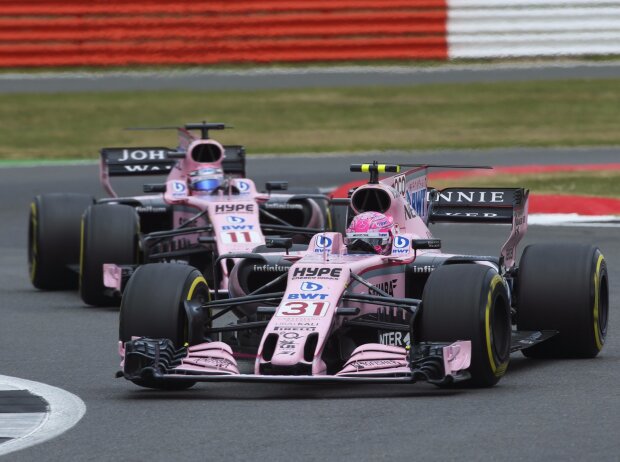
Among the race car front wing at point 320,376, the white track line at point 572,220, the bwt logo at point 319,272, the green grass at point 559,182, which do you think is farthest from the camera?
the green grass at point 559,182

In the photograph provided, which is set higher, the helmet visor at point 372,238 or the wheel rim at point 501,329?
the helmet visor at point 372,238

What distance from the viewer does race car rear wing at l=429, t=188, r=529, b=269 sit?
1202 centimetres

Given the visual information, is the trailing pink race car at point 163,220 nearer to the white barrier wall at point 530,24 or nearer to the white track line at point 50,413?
the white track line at point 50,413

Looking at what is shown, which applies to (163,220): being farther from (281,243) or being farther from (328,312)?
(328,312)

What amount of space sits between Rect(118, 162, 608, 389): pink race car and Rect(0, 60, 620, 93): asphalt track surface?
2444 centimetres

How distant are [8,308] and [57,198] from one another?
1.94 meters

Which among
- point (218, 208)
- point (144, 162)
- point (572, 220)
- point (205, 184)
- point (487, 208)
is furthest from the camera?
point (572, 220)

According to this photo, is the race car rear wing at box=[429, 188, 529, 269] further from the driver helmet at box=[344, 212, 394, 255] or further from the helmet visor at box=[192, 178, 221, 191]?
the helmet visor at box=[192, 178, 221, 191]

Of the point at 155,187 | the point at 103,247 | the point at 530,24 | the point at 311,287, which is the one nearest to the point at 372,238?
the point at 311,287

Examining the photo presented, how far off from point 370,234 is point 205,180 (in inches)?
224

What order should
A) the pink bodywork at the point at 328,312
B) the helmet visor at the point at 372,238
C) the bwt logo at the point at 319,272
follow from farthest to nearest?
the helmet visor at the point at 372,238 < the bwt logo at the point at 319,272 < the pink bodywork at the point at 328,312

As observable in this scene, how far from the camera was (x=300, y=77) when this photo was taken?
36344mm

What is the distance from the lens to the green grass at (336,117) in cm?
3159

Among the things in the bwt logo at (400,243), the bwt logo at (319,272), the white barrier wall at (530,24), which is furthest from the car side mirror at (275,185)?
the white barrier wall at (530,24)
